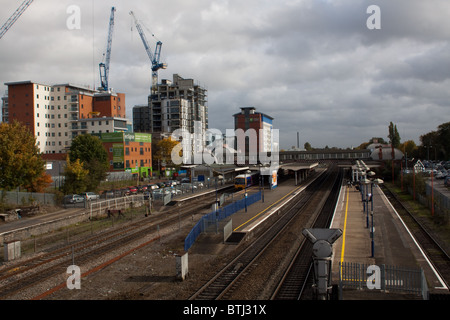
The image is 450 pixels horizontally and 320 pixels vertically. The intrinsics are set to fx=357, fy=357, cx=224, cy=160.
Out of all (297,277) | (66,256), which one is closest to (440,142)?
(297,277)

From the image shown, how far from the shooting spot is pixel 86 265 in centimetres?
1698

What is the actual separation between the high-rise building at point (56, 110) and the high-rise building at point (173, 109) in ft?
63.4

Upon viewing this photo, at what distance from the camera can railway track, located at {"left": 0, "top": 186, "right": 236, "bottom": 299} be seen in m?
15.0

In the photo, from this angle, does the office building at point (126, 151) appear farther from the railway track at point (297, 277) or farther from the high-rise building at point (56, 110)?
the railway track at point (297, 277)

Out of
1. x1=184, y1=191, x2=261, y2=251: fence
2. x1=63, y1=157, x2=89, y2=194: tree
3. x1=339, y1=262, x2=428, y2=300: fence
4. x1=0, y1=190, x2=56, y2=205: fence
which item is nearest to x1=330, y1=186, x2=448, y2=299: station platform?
x1=339, y1=262, x2=428, y2=300: fence

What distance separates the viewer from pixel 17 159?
31.5m

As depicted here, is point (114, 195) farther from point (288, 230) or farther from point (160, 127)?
point (160, 127)

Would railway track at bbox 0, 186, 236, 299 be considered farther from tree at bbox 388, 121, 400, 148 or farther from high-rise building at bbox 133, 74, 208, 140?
tree at bbox 388, 121, 400, 148

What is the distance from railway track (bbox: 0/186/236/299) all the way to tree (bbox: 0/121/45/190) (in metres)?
12.6

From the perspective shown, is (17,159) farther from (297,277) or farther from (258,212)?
(297,277)
